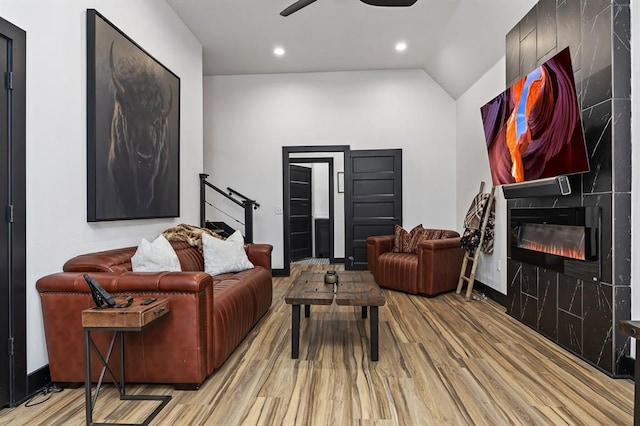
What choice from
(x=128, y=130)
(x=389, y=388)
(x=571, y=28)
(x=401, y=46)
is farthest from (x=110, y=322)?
(x=401, y=46)

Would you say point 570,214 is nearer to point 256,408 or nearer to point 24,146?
point 256,408

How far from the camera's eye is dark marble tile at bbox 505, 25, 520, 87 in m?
3.50

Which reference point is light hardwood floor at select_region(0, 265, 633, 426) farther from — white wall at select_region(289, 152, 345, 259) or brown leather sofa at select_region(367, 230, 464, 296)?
white wall at select_region(289, 152, 345, 259)

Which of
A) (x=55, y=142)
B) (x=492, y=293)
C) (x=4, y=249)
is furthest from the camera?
(x=492, y=293)

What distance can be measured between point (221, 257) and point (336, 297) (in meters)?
1.43

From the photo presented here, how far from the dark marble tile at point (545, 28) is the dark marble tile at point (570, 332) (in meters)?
2.17

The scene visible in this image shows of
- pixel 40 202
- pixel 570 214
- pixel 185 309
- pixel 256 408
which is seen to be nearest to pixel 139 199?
pixel 40 202

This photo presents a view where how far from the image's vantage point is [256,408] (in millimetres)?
1962

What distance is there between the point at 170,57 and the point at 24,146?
2.30 m

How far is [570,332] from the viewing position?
2.68 m

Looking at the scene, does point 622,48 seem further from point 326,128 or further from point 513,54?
point 326,128

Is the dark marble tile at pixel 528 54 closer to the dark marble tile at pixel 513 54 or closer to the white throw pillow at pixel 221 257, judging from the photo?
the dark marble tile at pixel 513 54

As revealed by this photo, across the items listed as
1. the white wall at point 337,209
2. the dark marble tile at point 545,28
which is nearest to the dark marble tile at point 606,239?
the dark marble tile at point 545,28

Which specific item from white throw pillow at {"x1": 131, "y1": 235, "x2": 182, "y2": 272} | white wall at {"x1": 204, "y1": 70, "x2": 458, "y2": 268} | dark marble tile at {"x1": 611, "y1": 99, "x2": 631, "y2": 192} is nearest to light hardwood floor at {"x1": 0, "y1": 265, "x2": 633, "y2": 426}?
white throw pillow at {"x1": 131, "y1": 235, "x2": 182, "y2": 272}
